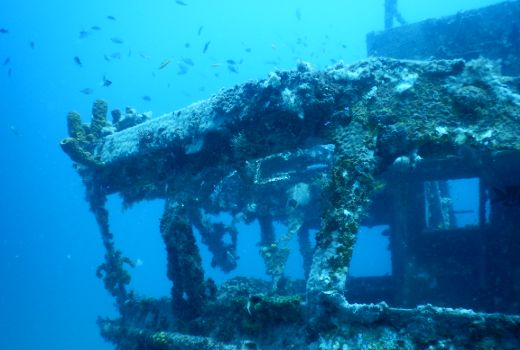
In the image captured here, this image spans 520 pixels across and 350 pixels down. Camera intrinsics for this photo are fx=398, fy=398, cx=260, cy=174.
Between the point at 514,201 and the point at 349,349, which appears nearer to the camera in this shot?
the point at 349,349

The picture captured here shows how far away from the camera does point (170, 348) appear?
472 centimetres

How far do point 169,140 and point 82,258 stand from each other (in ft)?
554

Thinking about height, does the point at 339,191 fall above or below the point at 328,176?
below

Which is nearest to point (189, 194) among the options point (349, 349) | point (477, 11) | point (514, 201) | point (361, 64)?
point (361, 64)

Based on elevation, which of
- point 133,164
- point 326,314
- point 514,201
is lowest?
point 326,314

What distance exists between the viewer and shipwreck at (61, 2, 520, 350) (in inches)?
132

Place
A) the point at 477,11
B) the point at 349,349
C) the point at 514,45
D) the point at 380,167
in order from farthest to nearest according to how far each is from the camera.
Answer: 1. the point at 477,11
2. the point at 514,45
3. the point at 380,167
4. the point at 349,349

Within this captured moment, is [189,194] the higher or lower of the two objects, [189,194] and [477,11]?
the lower

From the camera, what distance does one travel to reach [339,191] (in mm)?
3898

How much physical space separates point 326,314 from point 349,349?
0.32 metres

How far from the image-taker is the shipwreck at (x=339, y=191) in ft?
11.0

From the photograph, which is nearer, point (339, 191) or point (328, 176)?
point (339, 191)

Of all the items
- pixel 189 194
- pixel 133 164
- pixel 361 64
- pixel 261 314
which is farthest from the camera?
pixel 133 164

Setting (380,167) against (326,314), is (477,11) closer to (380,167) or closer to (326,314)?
(380,167)
